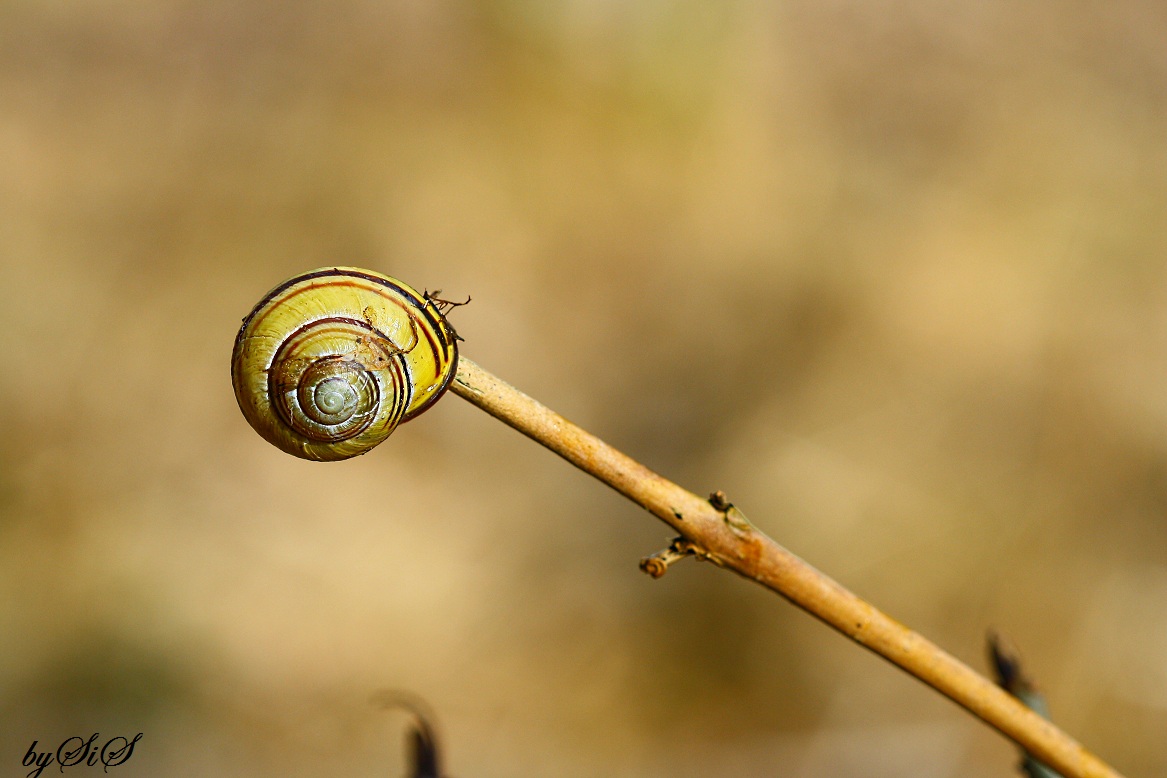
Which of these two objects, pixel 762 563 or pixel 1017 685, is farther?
pixel 1017 685

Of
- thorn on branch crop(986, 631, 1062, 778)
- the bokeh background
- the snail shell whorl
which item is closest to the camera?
the snail shell whorl

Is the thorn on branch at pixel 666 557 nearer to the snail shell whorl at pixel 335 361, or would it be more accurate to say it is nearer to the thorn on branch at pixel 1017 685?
the snail shell whorl at pixel 335 361

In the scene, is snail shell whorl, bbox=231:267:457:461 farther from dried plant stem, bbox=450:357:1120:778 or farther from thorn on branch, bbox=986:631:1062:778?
thorn on branch, bbox=986:631:1062:778

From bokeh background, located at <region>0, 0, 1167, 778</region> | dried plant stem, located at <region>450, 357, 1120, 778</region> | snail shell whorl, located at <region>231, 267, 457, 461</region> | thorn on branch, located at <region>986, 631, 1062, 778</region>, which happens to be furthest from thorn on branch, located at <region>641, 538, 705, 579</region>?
bokeh background, located at <region>0, 0, 1167, 778</region>

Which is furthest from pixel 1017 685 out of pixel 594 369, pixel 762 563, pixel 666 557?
pixel 594 369

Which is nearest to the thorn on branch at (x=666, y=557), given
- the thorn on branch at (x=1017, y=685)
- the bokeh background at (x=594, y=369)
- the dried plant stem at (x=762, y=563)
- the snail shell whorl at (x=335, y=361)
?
the dried plant stem at (x=762, y=563)

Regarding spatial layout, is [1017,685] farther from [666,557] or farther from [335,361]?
[335,361]
